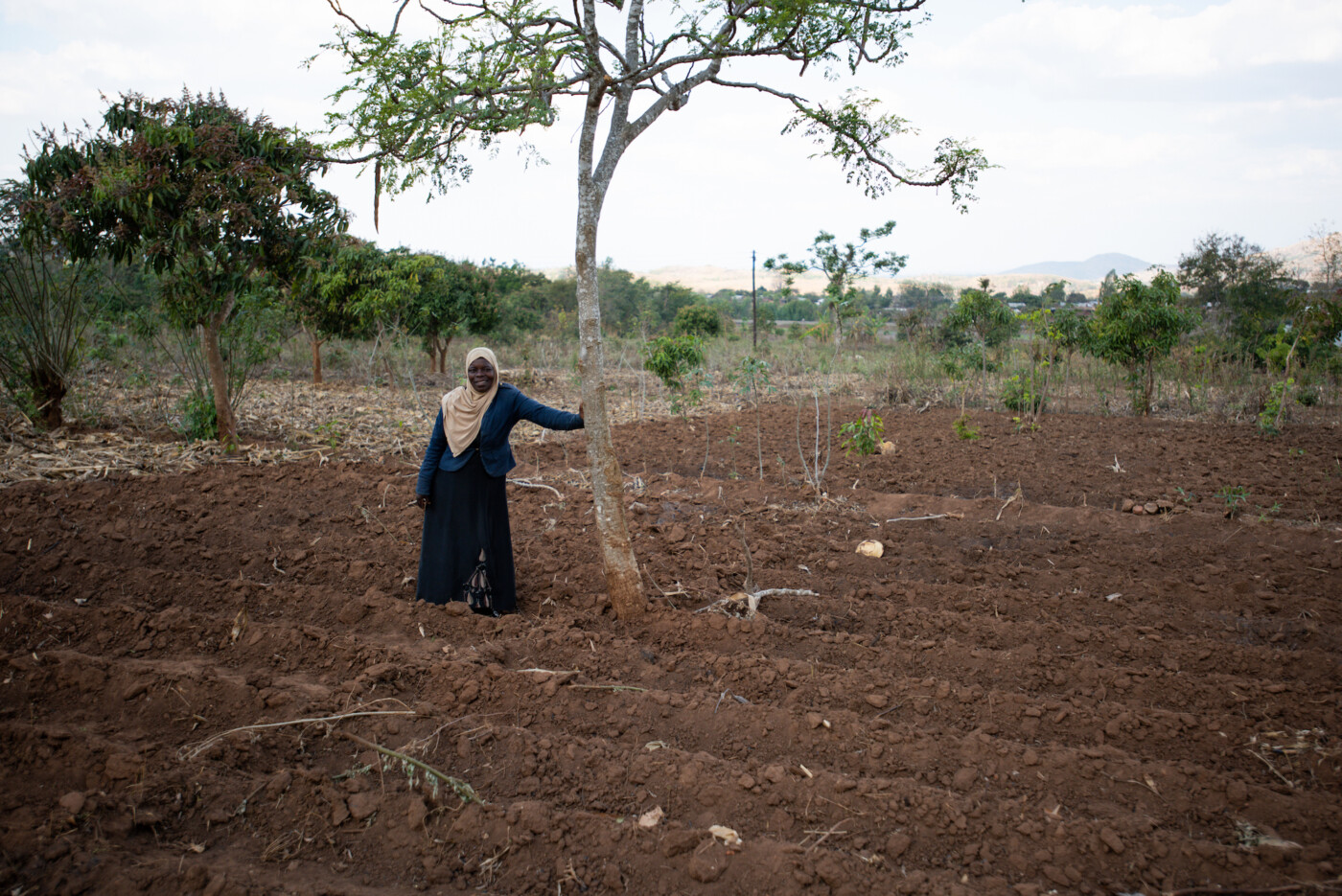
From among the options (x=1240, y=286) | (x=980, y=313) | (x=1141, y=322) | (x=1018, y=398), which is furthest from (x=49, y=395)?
(x=1240, y=286)

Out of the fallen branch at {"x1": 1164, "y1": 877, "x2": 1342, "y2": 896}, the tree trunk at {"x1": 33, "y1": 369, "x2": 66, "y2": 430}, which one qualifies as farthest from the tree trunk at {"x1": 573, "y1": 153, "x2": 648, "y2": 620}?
the tree trunk at {"x1": 33, "y1": 369, "x2": 66, "y2": 430}

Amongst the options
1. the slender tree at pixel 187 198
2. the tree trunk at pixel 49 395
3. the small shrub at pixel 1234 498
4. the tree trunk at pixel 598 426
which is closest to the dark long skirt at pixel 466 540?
the tree trunk at pixel 598 426

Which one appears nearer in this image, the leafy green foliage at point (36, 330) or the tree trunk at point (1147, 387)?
the leafy green foliage at point (36, 330)

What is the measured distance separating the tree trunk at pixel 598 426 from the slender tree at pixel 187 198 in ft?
10.2

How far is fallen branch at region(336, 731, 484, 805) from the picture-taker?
2.51 metres

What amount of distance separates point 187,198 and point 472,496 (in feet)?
13.8

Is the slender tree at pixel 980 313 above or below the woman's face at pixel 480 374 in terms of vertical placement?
above

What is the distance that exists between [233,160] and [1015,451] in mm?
8033

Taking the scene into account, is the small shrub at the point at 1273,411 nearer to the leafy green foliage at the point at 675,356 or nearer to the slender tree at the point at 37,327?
the leafy green foliage at the point at 675,356

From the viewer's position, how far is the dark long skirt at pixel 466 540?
4.10 m

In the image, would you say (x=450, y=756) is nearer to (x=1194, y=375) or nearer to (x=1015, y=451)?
(x=1015, y=451)

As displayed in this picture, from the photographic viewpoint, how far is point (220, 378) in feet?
23.6

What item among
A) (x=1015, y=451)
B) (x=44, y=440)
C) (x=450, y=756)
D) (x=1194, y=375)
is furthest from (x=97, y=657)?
(x=1194, y=375)

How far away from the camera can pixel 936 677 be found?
10.9ft
